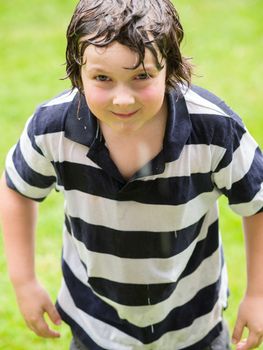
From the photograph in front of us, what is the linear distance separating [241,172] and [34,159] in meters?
0.40

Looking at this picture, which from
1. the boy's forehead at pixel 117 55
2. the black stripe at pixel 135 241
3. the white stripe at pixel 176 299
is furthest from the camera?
the white stripe at pixel 176 299

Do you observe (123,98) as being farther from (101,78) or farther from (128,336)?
(128,336)

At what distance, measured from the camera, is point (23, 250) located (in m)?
1.74

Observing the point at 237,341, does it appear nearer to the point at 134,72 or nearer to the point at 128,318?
the point at 128,318

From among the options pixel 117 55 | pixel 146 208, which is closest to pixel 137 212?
pixel 146 208

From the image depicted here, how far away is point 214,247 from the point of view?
1.71 m

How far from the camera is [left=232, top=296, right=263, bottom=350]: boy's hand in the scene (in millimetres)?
1677

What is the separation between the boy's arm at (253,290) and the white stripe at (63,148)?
1.20ft

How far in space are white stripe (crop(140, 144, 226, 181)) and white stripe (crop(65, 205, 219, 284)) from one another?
0.64 feet

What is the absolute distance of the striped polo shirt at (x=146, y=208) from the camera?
1.50m

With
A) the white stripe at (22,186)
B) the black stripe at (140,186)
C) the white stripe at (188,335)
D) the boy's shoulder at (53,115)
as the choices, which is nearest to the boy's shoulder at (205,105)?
the black stripe at (140,186)

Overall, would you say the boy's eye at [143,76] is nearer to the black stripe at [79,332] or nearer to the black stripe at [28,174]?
the black stripe at [28,174]

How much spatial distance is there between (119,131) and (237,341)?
57cm

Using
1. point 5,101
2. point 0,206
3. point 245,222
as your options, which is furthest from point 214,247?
point 5,101
